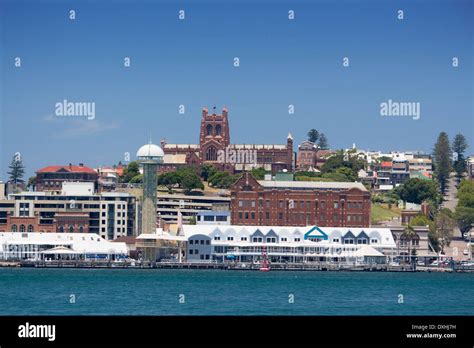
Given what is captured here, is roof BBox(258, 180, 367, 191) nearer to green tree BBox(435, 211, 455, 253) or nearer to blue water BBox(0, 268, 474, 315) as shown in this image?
green tree BBox(435, 211, 455, 253)

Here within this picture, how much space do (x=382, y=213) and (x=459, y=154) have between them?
33485 mm

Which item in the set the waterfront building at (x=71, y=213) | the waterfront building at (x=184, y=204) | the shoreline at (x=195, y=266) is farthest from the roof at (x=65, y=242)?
the waterfront building at (x=184, y=204)

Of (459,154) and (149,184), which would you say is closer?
(149,184)

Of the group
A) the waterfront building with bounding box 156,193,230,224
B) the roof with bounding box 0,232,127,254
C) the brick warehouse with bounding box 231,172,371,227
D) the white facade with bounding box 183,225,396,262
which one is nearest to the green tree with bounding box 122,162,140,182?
the waterfront building with bounding box 156,193,230,224

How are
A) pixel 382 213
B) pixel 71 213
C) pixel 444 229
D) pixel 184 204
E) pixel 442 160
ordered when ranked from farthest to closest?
pixel 442 160 → pixel 184 204 → pixel 382 213 → pixel 444 229 → pixel 71 213

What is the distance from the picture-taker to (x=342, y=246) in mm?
100062

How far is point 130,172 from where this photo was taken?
15188 cm

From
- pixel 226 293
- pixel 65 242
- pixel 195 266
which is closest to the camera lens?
pixel 226 293

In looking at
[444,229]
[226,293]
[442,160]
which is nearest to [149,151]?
[444,229]

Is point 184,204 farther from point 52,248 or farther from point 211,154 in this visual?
point 52,248

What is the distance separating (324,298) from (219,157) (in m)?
100
